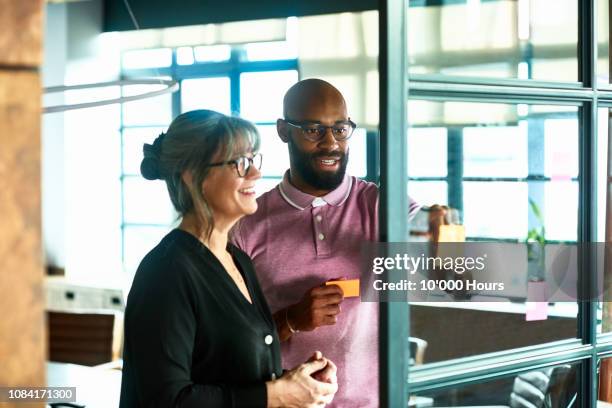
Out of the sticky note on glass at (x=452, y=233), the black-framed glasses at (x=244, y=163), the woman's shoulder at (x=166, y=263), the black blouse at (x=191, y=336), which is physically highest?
the black-framed glasses at (x=244, y=163)

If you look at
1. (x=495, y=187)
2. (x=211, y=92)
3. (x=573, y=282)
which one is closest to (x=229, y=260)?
(x=495, y=187)

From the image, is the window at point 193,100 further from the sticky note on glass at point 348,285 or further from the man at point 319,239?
the sticky note on glass at point 348,285

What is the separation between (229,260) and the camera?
2012 mm

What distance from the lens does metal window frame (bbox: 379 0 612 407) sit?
5.89ft

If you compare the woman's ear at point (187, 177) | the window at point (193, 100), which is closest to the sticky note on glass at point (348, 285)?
the woman's ear at point (187, 177)

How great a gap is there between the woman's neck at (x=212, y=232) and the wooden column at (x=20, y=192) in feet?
3.49

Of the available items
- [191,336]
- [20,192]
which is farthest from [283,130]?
[20,192]

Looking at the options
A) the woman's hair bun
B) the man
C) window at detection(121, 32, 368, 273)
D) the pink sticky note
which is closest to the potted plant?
the pink sticky note

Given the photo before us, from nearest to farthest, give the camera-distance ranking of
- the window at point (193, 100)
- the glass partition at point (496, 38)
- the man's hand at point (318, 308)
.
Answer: the glass partition at point (496, 38) < the man's hand at point (318, 308) < the window at point (193, 100)

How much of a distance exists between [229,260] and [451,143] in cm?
54

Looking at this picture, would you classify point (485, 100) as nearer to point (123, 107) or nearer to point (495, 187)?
point (495, 187)

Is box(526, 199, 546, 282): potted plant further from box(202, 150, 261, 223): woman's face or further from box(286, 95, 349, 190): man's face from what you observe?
box(202, 150, 261, 223): woman's face

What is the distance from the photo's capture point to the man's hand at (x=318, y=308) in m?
2.14

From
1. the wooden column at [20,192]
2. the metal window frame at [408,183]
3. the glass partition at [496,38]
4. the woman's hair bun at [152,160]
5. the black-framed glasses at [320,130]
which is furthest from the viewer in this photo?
the black-framed glasses at [320,130]
